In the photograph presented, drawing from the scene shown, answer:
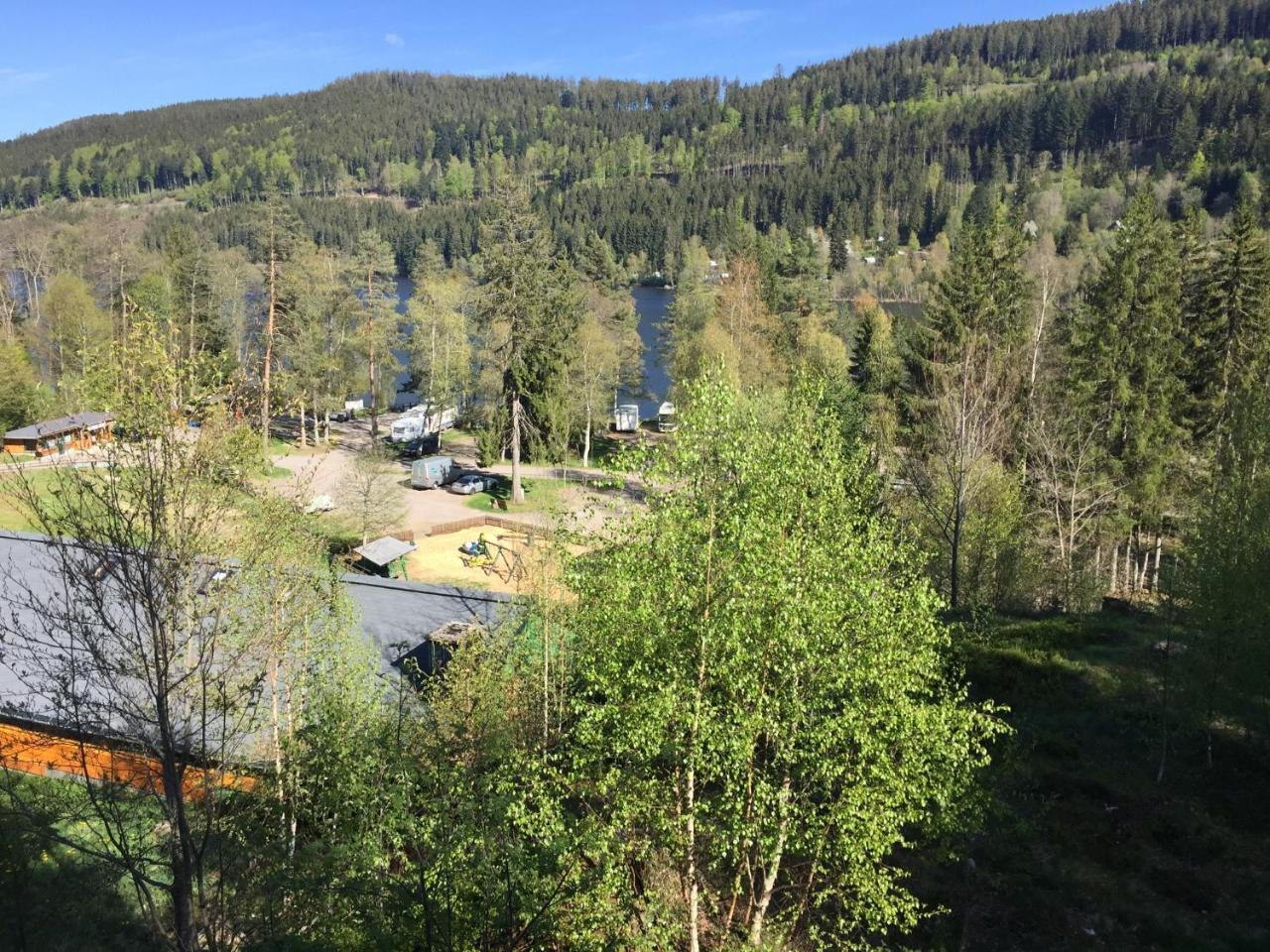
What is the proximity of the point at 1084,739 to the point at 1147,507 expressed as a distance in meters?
16.6

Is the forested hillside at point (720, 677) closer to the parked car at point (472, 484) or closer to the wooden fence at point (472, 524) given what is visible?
the wooden fence at point (472, 524)

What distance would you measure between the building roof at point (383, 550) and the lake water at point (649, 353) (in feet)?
84.4

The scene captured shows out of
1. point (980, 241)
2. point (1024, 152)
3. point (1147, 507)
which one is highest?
point (1024, 152)

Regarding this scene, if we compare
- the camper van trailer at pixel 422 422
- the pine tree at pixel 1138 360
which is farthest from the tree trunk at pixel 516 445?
the pine tree at pixel 1138 360

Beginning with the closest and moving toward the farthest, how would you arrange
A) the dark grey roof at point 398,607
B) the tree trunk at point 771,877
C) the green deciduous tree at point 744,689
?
the green deciduous tree at point 744,689 → the tree trunk at point 771,877 → the dark grey roof at point 398,607

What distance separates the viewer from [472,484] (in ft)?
135

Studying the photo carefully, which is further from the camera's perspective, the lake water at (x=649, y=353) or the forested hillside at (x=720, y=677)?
the lake water at (x=649, y=353)

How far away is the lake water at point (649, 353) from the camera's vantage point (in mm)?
68375

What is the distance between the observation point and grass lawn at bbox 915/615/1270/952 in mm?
12336

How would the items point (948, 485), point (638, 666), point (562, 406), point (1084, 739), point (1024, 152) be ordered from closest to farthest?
point (638, 666) < point (1084, 739) < point (948, 485) < point (562, 406) < point (1024, 152)

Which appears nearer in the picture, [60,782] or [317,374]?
[60,782]

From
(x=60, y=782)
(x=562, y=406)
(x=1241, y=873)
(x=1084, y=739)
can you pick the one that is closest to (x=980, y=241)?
(x=562, y=406)

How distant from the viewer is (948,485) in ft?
83.3

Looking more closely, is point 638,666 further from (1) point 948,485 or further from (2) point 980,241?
(2) point 980,241
